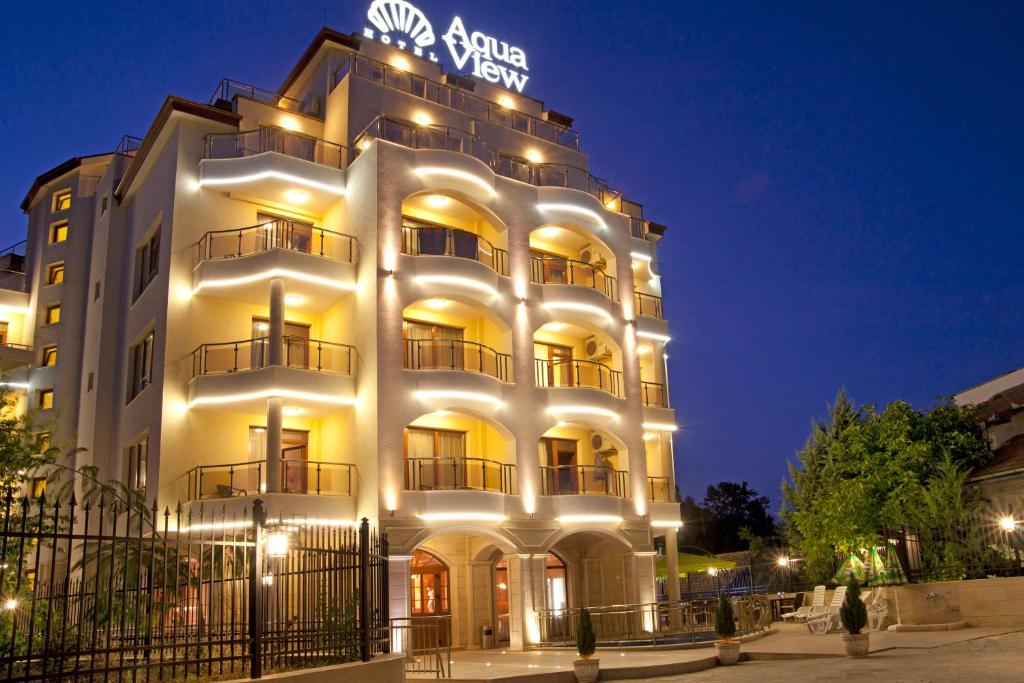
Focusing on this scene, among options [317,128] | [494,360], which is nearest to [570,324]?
[494,360]

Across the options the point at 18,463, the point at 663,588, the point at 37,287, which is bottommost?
the point at 663,588

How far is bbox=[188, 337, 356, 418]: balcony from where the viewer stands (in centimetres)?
2377

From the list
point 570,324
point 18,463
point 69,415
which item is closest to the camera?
point 18,463

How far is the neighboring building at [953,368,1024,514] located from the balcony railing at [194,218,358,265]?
775 inches

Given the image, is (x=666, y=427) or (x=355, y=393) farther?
(x=666, y=427)

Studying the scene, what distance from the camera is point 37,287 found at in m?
35.9

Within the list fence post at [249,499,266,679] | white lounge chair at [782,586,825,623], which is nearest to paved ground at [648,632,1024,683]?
white lounge chair at [782,586,825,623]

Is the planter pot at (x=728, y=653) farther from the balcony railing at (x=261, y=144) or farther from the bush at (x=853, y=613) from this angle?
the balcony railing at (x=261, y=144)

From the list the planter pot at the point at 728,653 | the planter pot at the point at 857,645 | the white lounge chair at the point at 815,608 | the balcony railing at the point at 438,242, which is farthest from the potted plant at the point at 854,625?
the balcony railing at the point at 438,242

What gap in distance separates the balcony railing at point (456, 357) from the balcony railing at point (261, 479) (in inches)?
141

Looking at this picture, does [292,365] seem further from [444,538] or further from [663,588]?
[663,588]

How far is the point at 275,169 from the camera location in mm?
25734

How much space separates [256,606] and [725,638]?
40.1 ft

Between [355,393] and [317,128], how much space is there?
9788mm
